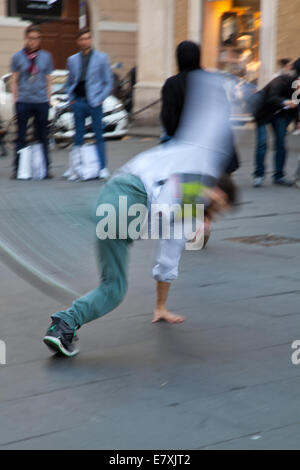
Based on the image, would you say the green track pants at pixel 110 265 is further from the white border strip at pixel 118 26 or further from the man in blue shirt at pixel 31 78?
the white border strip at pixel 118 26

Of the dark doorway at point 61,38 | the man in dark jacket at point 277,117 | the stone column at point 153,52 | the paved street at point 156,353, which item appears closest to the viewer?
the paved street at point 156,353

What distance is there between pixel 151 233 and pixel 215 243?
3.30m

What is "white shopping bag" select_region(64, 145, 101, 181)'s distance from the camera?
1185 centimetres

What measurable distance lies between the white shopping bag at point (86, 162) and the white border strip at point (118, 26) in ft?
50.0

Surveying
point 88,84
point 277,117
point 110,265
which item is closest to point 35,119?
point 88,84

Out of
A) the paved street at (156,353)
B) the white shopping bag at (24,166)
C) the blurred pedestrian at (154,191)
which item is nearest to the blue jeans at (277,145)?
the paved street at (156,353)

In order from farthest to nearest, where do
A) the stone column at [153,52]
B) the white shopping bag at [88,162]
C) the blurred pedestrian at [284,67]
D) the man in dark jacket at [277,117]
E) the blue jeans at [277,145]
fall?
the stone column at [153,52]
the white shopping bag at [88,162]
the blurred pedestrian at [284,67]
the blue jeans at [277,145]
the man in dark jacket at [277,117]

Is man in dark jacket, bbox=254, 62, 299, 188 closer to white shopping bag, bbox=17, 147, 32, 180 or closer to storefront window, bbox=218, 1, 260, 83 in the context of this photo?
white shopping bag, bbox=17, 147, 32, 180

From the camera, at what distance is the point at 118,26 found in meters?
26.7

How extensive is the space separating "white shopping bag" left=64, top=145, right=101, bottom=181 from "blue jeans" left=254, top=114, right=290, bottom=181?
2106mm

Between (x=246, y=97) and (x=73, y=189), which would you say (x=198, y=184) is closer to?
(x=246, y=97)

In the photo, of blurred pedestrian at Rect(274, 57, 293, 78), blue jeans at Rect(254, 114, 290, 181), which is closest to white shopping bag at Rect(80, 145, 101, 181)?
blue jeans at Rect(254, 114, 290, 181)

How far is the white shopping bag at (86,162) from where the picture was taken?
467 inches

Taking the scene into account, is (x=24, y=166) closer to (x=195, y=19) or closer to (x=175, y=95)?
(x=175, y=95)
